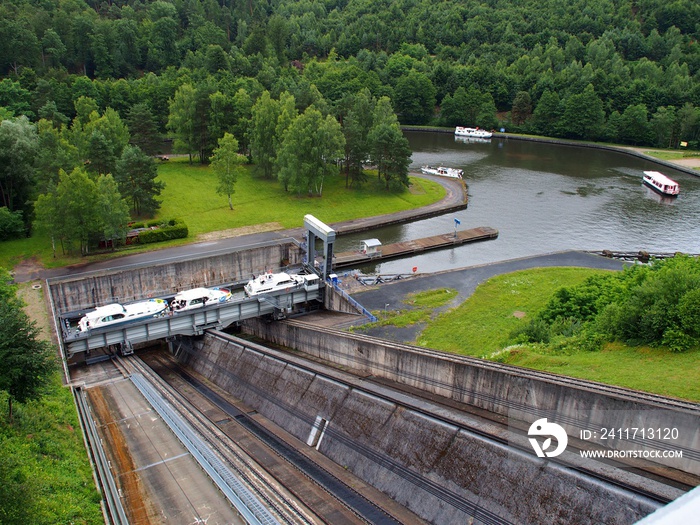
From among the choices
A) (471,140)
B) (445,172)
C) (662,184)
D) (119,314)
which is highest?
(471,140)

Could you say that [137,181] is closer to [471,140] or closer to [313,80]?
[313,80]

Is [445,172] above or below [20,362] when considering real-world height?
above

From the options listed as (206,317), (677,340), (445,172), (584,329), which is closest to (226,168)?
(206,317)

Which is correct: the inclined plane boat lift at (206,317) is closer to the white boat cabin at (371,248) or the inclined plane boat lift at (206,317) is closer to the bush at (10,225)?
the white boat cabin at (371,248)

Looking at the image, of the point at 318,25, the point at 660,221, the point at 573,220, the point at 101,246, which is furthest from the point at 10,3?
the point at 660,221

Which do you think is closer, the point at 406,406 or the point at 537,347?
the point at 406,406

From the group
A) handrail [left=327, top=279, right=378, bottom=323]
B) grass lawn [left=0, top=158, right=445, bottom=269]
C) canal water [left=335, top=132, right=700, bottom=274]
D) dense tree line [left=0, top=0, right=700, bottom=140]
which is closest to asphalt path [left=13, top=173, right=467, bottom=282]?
grass lawn [left=0, top=158, right=445, bottom=269]
